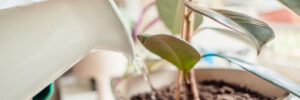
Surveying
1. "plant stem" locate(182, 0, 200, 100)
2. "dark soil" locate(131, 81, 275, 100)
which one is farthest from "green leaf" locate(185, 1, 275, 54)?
"dark soil" locate(131, 81, 275, 100)

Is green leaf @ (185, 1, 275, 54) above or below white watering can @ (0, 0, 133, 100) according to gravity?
above

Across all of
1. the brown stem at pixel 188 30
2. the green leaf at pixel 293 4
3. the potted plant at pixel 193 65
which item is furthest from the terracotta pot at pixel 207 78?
the green leaf at pixel 293 4

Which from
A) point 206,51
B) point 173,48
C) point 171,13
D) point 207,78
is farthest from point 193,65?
point 206,51

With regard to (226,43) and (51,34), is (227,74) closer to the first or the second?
(226,43)

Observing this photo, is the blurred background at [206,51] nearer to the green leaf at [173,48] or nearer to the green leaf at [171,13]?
the green leaf at [171,13]

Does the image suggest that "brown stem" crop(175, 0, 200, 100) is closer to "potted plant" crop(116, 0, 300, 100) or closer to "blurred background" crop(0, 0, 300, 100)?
"potted plant" crop(116, 0, 300, 100)
